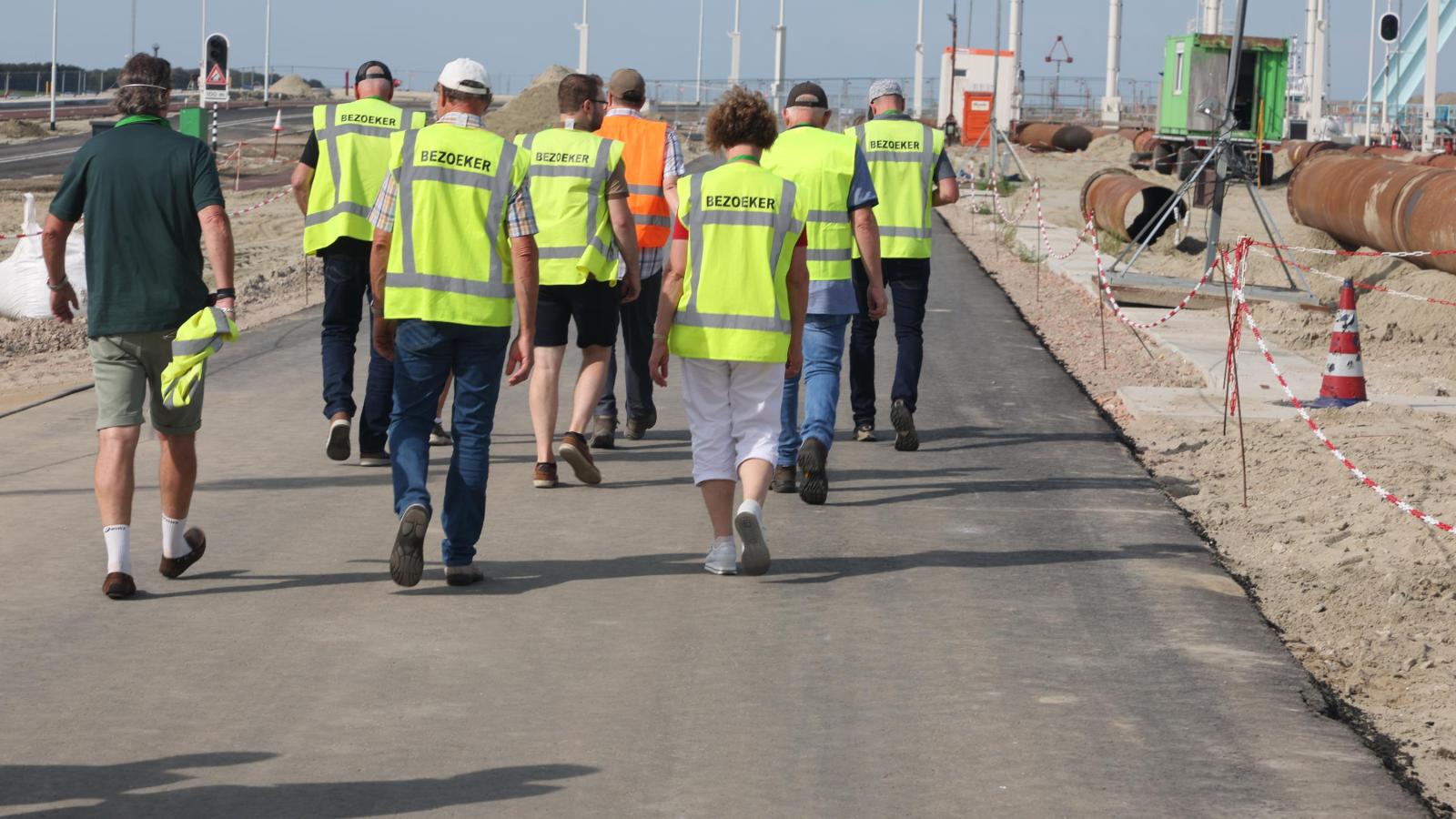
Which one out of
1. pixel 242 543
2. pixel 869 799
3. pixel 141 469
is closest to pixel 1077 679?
pixel 869 799

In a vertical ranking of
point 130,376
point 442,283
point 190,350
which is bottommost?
point 130,376

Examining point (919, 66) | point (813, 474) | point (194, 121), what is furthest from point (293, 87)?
point (813, 474)

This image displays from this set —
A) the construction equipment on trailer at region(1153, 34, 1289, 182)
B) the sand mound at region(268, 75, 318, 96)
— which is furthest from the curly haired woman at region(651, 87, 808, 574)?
the sand mound at region(268, 75, 318, 96)

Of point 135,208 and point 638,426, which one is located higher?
point 135,208

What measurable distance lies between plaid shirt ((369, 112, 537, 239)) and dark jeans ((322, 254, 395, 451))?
2.49 m

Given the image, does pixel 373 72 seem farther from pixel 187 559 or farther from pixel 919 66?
pixel 919 66

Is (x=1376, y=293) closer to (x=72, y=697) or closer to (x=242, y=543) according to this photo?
(x=242, y=543)

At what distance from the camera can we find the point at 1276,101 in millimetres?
37938

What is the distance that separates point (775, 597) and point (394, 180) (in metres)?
2.06

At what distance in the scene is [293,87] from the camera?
115m

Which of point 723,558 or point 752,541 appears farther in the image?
point 723,558

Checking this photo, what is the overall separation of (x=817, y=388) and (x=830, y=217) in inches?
31.6

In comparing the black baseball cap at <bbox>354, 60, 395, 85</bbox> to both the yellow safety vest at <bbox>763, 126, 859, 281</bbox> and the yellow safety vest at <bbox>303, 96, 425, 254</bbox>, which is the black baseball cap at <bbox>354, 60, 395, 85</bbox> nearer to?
the yellow safety vest at <bbox>303, 96, 425, 254</bbox>

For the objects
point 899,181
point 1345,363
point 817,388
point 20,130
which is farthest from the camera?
point 20,130
